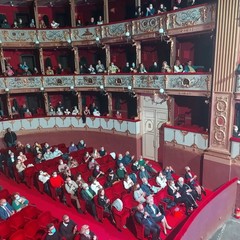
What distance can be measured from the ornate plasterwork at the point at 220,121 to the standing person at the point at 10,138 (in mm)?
10110

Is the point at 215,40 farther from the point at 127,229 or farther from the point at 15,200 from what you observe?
the point at 15,200

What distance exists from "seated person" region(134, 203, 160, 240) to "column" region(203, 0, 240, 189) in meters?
4.26

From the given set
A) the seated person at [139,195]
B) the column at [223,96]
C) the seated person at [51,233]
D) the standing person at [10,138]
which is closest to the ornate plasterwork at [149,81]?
the column at [223,96]

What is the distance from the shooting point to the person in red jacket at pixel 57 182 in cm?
951

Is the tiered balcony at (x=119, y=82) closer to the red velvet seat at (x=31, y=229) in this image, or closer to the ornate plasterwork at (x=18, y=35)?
the ornate plasterwork at (x=18, y=35)

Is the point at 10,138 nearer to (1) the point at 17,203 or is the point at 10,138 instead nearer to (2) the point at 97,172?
(2) the point at 97,172

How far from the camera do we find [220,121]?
33.1 feet

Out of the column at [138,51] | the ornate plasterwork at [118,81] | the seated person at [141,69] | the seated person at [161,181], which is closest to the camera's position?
the seated person at [161,181]

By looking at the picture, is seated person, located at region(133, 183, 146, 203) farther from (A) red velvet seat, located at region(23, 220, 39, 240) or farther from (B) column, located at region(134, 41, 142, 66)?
(B) column, located at region(134, 41, 142, 66)

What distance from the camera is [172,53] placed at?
12.0 metres

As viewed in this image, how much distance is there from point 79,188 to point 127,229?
2068 mm

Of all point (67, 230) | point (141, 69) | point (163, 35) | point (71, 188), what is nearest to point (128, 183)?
point (71, 188)

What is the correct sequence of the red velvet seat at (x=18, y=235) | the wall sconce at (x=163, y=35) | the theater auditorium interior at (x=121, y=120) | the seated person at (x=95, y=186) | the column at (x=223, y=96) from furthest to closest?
the wall sconce at (x=163, y=35)
the column at (x=223, y=96)
the seated person at (x=95, y=186)
the theater auditorium interior at (x=121, y=120)
the red velvet seat at (x=18, y=235)

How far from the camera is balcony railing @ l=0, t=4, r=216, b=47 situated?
1016cm
